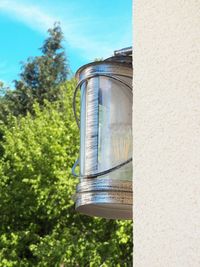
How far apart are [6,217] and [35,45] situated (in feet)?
36.8

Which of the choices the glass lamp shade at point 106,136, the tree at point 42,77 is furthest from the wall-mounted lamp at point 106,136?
the tree at point 42,77

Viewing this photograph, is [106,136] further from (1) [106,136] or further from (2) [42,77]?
(2) [42,77]

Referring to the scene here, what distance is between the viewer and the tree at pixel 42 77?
643 inches

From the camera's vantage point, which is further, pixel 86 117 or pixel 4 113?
pixel 4 113

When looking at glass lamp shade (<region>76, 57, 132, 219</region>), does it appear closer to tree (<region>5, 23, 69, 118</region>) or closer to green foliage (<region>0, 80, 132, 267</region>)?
green foliage (<region>0, 80, 132, 267</region>)

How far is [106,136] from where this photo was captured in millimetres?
1221

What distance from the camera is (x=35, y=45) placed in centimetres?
1859

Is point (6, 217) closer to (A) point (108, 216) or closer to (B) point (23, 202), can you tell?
(B) point (23, 202)

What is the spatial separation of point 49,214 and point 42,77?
10097 millimetres
